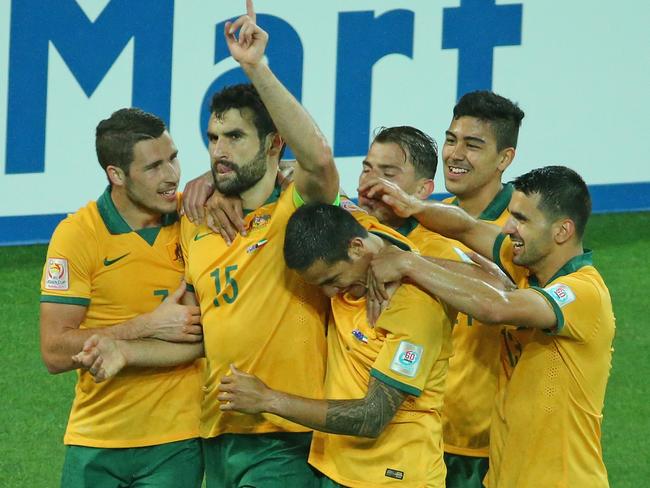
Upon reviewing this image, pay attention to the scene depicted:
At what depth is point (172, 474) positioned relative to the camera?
581cm

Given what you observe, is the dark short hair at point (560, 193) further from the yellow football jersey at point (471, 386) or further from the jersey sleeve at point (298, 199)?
the jersey sleeve at point (298, 199)

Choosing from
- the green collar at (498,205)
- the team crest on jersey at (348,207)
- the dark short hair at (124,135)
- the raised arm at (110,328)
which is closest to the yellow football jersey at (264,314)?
the raised arm at (110,328)

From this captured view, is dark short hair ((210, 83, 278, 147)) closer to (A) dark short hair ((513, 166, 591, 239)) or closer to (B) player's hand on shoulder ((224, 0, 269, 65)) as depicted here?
(B) player's hand on shoulder ((224, 0, 269, 65))

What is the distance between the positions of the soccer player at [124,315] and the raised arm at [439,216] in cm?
97

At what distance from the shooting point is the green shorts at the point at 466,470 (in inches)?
236

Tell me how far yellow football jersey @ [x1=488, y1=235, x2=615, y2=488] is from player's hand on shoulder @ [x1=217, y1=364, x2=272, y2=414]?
1.04 meters

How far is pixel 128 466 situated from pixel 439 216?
1.73m

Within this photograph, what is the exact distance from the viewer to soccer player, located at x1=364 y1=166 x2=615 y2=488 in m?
5.09

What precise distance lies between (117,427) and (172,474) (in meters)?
0.32

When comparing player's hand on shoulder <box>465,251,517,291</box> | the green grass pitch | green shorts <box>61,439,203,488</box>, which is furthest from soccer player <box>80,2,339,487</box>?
the green grass pitch

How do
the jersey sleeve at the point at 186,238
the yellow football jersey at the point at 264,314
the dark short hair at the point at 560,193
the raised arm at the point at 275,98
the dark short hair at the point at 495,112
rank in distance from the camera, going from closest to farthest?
the raised arm at the point at 275,98
the dark short hair at the point at 560,193
the yellow football jersey at the point at 264,314
the jersey sleeve at the point at 186,238
the dark short hair at the point at 495,112

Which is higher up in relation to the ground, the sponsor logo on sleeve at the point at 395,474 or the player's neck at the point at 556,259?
the player's neck at the point at 556,259

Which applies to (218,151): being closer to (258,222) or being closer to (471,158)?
(258,222)

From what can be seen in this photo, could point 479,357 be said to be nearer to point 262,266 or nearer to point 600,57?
point 262,266
